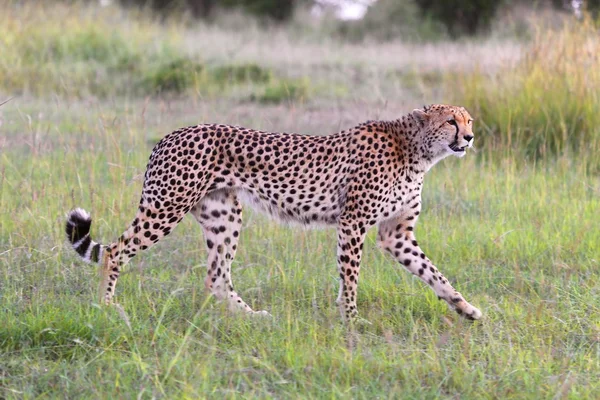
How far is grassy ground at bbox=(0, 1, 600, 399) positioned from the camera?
312cm

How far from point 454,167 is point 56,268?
306 cm

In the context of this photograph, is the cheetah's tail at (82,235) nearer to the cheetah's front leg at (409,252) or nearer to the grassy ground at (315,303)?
the grassy ground at (315,303)

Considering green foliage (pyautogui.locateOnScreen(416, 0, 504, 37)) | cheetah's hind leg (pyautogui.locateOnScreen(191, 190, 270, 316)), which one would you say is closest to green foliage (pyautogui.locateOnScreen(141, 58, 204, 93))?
cheetah's hind leg (pyautogui.locateOnScreen(191, 190, 270, 316))

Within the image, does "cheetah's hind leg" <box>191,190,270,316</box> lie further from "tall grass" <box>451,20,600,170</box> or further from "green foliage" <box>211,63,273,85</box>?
"green foliage" <box>211,63,273,85</box>

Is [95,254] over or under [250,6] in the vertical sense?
over

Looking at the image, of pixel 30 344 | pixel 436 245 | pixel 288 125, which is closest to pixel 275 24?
pixel 288 125

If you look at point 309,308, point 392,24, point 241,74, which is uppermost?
point 309,308

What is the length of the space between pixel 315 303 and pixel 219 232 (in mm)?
542

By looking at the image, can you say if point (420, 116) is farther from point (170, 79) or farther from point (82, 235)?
point (170, 79)

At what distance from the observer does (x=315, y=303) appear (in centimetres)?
390

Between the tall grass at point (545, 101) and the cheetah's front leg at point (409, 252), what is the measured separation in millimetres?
2340

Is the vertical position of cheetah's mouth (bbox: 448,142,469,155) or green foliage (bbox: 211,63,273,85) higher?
cheetah's mouth (bbox: 448,142,469,155)

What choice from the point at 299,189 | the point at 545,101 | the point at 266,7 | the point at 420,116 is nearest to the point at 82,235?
the point at 299,189

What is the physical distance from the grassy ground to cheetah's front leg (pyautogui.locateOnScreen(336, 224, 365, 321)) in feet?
0.25
